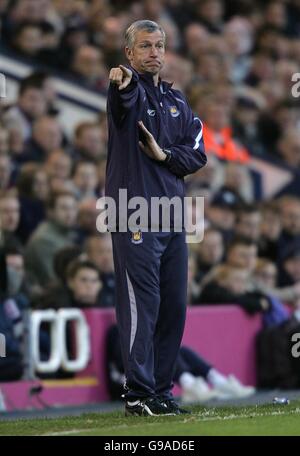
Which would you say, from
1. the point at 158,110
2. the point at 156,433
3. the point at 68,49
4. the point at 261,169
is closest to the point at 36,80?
the point at 68,49

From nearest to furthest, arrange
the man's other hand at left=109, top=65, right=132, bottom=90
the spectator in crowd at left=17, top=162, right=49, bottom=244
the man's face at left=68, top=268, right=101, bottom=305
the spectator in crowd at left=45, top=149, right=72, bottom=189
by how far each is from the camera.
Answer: the man's other hand at left=109, top=65, right=132, bottom=90, the man's face at left=68, top=268, right=101, bottom=305, the spectator in crowd at left=17, top=162, right=49, bottom=244, the spectator in crowd at left=45, top=149, right=72, bottom=189

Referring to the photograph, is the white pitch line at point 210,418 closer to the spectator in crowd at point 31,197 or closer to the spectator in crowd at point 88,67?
the spectator in crowd at point 31,197

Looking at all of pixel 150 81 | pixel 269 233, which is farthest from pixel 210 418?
pixel 269 233

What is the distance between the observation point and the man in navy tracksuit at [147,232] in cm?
810

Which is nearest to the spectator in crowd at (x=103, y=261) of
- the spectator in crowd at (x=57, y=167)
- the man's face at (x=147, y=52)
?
the spectator in crowd at (x=57, y=167)

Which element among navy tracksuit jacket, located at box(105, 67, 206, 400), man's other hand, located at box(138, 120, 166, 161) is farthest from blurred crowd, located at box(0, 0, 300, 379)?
man's other hand, located at box(138, 120, 166, 161)

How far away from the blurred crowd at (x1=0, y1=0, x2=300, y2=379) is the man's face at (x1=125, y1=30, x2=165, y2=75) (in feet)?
13.6

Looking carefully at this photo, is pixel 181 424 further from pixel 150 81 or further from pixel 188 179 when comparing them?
pixel 188 179

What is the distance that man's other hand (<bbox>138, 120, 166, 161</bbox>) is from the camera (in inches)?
318

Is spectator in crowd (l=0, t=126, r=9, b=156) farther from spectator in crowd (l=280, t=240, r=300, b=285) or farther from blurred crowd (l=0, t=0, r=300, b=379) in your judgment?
spectator in crowd (l=280, t=240, r=300, b=285)

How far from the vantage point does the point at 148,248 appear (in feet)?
26.8

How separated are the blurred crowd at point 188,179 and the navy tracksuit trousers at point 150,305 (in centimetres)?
→ 384
